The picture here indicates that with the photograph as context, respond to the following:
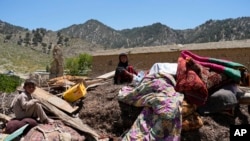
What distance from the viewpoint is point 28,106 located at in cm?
507

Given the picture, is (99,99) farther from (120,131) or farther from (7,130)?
(7,130)

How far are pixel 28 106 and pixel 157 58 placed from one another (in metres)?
20.8

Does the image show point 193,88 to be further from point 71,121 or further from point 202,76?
point 71,121

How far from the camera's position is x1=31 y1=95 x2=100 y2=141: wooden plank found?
5215 mm

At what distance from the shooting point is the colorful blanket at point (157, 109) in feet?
15.5

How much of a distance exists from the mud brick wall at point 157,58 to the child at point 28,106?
17.7m

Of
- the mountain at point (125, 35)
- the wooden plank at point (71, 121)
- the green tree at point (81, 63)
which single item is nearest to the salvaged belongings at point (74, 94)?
the wooden plank at point (71, 121)

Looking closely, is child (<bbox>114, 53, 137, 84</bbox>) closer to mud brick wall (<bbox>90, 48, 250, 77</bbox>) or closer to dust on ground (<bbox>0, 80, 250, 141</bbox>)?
dust on ground (<bbox>0, 80, 250, 141</bbox>)

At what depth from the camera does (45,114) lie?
527 centimetres

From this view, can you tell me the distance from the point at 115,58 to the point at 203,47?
779cm

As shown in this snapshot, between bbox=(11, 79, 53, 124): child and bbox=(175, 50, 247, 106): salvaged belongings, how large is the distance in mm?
1902

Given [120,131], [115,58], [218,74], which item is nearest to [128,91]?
[120,131]

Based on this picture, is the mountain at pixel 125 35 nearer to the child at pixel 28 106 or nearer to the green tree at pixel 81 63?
the green tree at pixel 81 63

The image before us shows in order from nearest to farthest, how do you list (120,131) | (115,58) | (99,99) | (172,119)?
(172,119)
(120,131)
(99,99)
(115,58)
